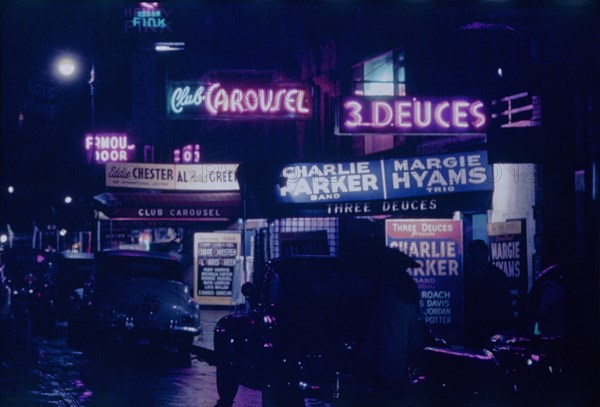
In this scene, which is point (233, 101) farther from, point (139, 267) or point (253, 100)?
point (139, 267)

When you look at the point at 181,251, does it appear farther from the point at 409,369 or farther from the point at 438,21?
the point at 409,369

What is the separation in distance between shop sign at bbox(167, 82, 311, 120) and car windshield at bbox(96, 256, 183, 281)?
349cm

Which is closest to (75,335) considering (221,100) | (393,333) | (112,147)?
(221,100)

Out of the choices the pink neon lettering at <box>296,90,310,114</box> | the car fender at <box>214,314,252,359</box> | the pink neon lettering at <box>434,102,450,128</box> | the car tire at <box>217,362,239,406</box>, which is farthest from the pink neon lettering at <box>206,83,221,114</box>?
the car tire at <box>217,362,239,406</box>

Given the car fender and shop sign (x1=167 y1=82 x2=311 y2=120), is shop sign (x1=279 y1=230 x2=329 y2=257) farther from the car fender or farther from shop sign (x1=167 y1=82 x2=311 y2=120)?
the car fender

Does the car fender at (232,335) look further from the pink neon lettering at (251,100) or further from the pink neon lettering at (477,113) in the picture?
the pink neon lettering at (251,100)

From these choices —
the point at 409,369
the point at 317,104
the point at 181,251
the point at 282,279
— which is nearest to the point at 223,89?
the point at 317,104

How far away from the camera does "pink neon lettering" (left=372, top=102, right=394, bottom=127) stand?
18.0 metres

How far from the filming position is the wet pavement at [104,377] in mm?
→ 13047

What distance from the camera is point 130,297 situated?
19.0 m

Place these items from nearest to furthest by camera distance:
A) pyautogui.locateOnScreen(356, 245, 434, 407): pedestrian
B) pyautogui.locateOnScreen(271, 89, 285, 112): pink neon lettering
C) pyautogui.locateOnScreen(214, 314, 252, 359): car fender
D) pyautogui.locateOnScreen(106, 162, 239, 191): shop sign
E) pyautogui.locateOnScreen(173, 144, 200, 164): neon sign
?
pyautogui.locateOnScreen(356, 245, 434, 407): pedestrian, pyautogui.locateOnScreen(214, 314, 252, 359): car fender, pyautogui.locateOnScreen(271, 89, 285, 112): pink neon lettering, pyautogui.locateOnScreen(106, 162, 239, 191): shop sign, pyautogui.locateOnScreen(173, 144, 200, 164): neon sign

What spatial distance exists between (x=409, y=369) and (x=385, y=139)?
1687 cm

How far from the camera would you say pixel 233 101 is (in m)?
22.2

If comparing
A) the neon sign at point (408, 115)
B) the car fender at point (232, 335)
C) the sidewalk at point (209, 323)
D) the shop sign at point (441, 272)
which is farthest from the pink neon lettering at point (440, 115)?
the sidewalk at point (209, 323)
